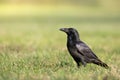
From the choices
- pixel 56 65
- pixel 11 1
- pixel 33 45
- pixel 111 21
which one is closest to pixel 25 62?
pixel 56 65

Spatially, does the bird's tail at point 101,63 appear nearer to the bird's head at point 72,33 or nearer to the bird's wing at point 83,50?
the bird's wing at point 83,50

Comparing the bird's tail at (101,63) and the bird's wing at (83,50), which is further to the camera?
the bird's wing at (83,50)

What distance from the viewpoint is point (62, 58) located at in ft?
36.0

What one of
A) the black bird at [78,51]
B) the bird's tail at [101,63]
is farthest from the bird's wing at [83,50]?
the bird's tail at [101,63]

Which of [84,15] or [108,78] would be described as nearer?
[108,78]

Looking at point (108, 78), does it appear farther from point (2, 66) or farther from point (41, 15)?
point (41, 15)

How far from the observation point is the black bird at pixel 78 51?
10312 mm

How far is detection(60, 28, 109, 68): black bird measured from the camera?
10.3 m

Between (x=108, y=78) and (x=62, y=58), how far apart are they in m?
2.18

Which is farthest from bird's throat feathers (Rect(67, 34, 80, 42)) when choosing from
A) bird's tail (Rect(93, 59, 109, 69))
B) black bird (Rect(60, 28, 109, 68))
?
bird's tail (Rect(93, 59, 109, 69))

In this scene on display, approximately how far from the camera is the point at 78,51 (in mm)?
10344

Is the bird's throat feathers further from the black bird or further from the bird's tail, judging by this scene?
the bird's tail

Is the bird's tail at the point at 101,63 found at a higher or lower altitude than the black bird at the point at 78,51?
lower

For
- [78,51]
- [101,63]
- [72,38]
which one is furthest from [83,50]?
[101,63]
